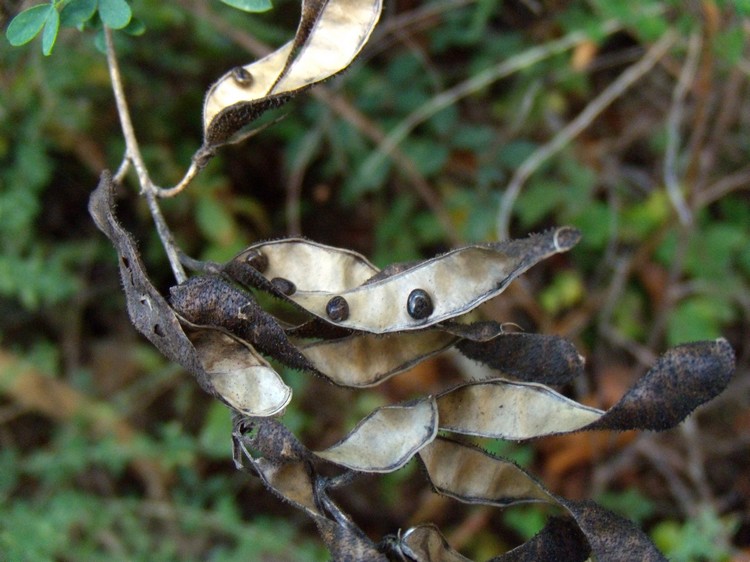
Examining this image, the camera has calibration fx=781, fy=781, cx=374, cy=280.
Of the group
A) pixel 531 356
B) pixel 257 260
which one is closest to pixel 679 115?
pixel 531 356

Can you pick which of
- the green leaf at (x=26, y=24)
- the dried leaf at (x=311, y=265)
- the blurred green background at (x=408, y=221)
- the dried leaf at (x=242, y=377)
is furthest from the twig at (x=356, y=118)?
the dried leaf at (x=242, y=377)

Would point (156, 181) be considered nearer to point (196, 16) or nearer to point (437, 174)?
point (196, 16)

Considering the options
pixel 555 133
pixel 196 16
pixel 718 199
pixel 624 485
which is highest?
pixel 196 16

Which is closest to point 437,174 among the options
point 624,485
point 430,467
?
point 624,485

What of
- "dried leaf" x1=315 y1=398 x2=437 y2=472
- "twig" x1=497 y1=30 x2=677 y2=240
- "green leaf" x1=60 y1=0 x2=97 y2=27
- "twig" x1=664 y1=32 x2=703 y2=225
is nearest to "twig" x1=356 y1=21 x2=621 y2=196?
"twig" x1=497 y1=30 x2=677 y2=240

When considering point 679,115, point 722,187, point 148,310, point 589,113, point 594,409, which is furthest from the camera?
point 679,115

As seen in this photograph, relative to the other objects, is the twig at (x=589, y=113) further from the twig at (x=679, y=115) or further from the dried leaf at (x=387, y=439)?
the dried leaf at (x=387, y=439)

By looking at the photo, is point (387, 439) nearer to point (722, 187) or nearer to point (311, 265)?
point (311, 265)

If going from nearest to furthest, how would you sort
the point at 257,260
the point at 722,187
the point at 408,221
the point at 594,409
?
the point at 594,409
the point at 257,260
the point at 722,187
the point at 408,221
